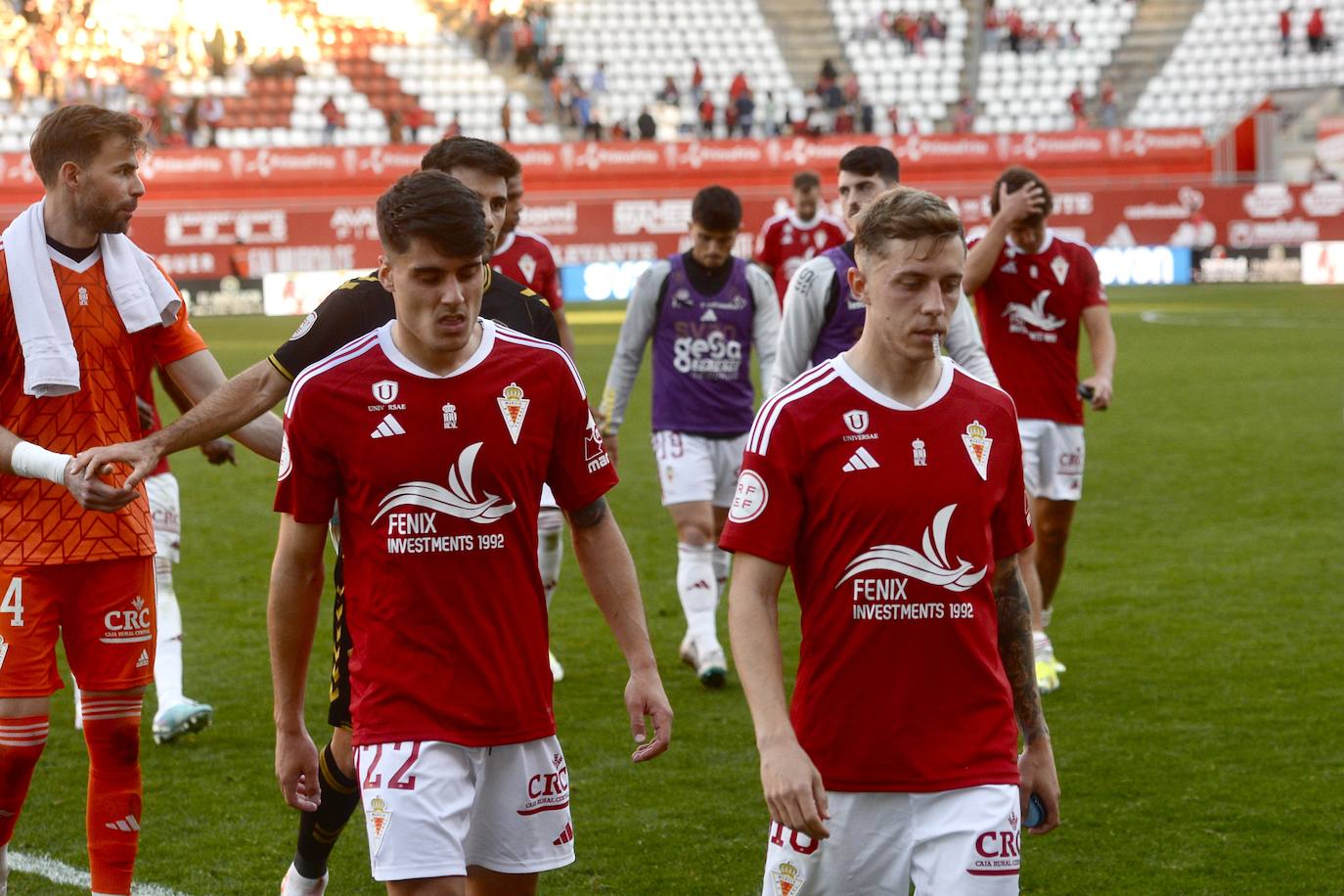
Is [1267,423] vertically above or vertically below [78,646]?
below

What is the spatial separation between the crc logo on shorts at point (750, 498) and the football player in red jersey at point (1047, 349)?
479cm

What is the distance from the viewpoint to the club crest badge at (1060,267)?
8180 mm

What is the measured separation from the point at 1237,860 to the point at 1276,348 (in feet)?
64.9

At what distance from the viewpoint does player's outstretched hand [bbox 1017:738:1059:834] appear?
3559 mm

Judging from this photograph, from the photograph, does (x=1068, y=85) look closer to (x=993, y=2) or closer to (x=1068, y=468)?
(x=993, y=2)

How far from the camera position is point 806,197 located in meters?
12.9

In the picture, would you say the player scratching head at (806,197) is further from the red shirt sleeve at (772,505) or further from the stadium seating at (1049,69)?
the stadium seating at (1049,69)

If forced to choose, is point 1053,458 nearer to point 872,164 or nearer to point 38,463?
point 872,164

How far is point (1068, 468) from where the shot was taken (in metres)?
8.34

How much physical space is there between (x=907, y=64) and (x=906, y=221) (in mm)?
43543

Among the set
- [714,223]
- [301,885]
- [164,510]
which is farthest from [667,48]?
[301,885]

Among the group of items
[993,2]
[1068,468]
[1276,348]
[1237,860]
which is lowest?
[1276,348]

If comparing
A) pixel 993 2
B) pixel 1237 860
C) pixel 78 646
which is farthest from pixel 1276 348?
pixel 993 2

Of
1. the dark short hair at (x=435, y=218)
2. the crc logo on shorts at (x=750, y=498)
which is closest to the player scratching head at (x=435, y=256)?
the dark short hair at (x=435, y=218)
